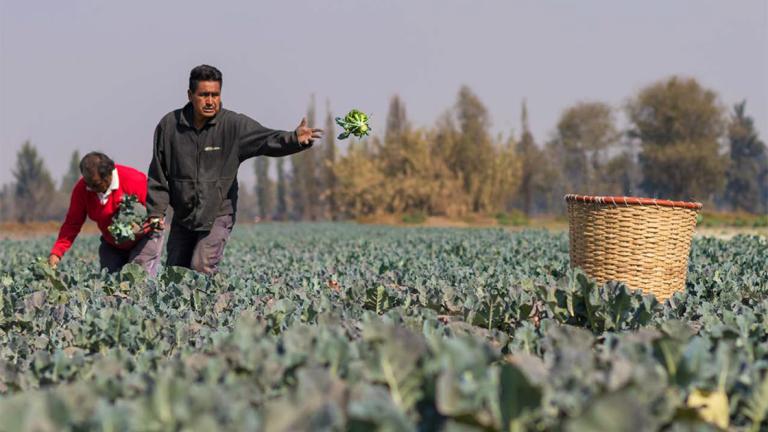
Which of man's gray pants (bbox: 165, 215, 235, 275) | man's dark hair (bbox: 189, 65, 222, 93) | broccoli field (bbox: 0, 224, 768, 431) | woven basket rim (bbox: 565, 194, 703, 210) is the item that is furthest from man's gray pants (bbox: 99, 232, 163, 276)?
woven basket rim (bbox: 565, 194, 703, 210)

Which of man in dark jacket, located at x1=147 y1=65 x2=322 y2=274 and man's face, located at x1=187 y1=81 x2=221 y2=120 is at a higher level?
man's face, located at x1=187 y1=81 x2=221 y2=120

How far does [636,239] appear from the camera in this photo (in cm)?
608

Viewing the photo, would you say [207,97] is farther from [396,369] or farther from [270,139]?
[396,369]

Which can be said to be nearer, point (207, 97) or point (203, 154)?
point (207, 97)

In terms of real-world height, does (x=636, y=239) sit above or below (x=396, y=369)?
above

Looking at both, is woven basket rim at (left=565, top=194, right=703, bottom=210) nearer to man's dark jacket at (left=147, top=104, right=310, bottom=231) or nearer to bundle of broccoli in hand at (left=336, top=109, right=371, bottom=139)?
bundle of broccoli in hand at (left=336, top=109, right=371, bottom=139)

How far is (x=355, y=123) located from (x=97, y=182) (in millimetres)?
2260

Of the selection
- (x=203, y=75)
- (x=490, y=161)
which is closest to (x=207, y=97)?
(x=203, y=75)

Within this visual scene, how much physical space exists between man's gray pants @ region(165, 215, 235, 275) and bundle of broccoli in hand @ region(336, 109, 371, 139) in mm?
1344

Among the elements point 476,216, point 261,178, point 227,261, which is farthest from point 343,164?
point 227,261

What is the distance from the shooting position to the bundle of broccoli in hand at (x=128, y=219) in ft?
22.7

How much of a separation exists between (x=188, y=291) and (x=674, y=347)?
3794 millimetres

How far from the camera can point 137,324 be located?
4332 millimetres

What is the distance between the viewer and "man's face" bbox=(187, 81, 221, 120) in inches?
254
